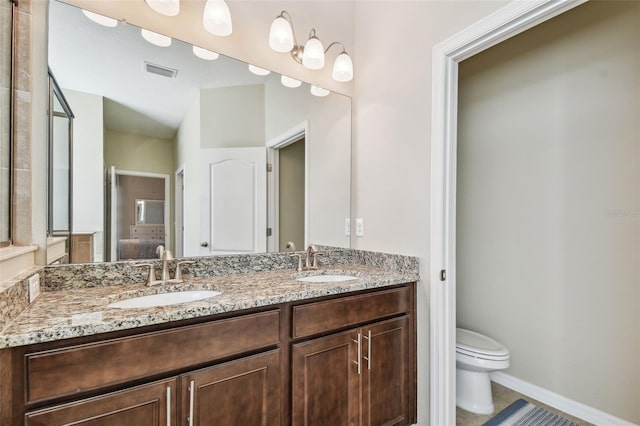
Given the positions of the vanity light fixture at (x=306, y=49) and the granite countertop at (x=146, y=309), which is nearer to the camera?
the granite countertop at (x=146, y=309)

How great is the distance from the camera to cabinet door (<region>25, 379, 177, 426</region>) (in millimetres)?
838

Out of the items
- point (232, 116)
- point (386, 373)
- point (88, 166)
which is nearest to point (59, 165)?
point (88, 166)

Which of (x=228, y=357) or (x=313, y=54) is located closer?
(x=228, y=357)

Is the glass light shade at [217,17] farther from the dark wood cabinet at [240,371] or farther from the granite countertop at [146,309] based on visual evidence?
the dark wood cabinet at [240,371]

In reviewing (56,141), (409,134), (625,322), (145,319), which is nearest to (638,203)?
(625,322)

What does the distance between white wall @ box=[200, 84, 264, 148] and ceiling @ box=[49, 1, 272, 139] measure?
0.06m

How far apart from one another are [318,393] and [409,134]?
4.49 feet

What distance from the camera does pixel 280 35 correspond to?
1727mm

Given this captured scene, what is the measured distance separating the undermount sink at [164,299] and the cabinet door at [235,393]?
0.94ft

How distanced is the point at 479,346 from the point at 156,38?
8.11 ft

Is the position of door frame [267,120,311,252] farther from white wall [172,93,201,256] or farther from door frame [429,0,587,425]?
door frame [429,0,587,425]

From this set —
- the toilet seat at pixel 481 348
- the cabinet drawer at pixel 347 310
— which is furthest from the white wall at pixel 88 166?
the toilet seat at pixel 481 348

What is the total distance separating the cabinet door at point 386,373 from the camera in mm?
1488

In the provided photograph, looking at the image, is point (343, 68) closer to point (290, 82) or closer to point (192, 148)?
point (290, 82)
